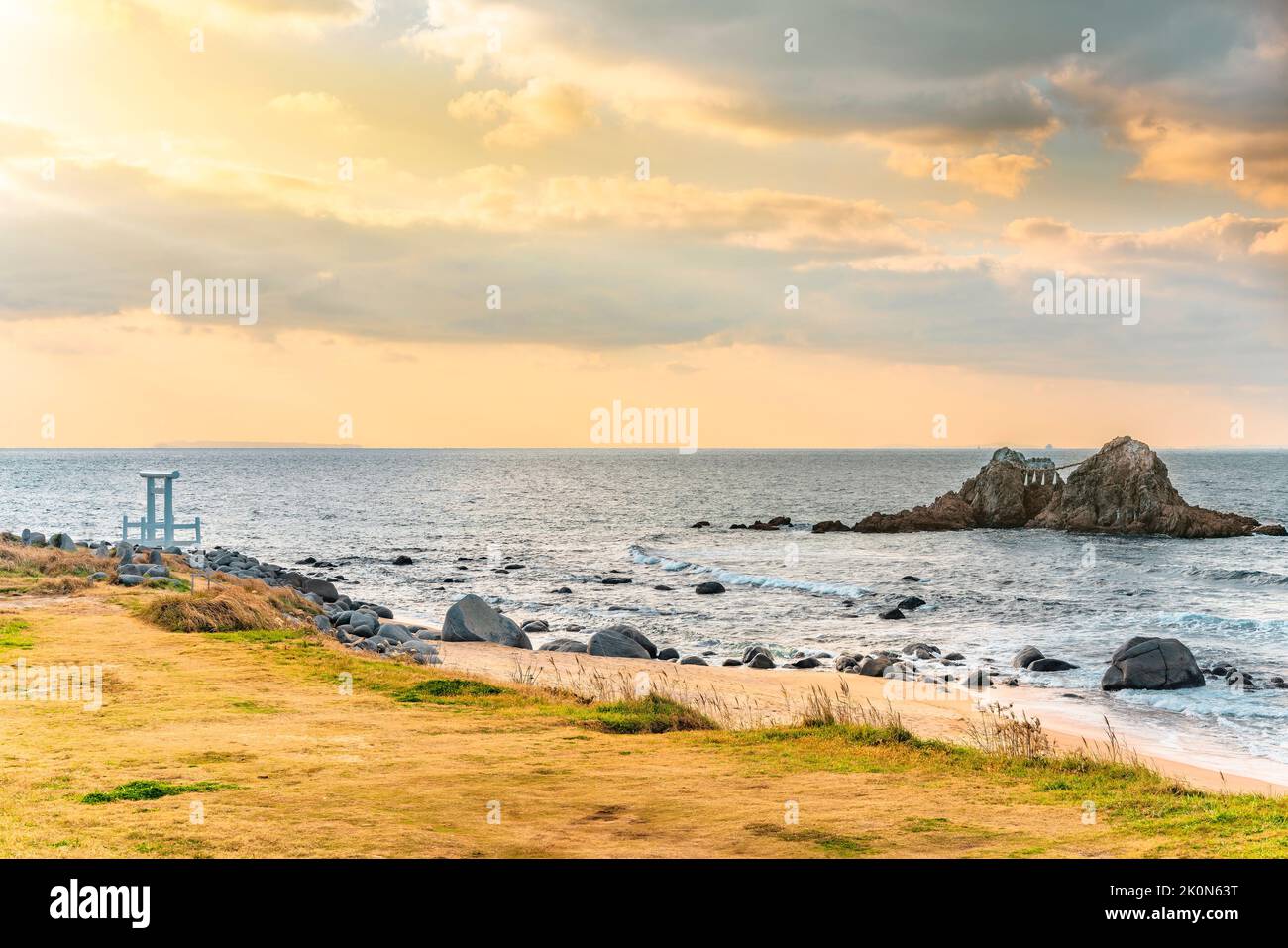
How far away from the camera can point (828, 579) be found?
175ft

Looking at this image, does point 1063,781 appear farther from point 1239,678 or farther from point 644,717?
point 1239,678

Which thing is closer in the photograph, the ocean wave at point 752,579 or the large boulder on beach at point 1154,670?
the large boulder on beach at point 1154,670

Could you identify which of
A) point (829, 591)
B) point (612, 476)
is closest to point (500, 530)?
point (829, 591)

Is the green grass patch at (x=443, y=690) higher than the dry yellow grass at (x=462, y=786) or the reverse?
the reverse

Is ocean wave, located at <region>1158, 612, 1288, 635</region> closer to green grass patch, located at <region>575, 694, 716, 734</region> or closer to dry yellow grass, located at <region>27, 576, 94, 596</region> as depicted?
green grass patch, located at <region>575, 694, 716, 734</region>

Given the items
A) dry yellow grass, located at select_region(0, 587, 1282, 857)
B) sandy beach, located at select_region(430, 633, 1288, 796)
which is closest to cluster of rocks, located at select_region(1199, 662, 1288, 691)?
sandy beach, located at select_region(430, 633, 1288, 796)

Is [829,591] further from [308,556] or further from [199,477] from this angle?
[199,477]

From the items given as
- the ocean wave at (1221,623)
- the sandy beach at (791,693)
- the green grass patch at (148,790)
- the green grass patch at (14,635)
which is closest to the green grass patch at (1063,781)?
the sandy beach at (791,693)

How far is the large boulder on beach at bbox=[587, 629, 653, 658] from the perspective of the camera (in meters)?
32.6

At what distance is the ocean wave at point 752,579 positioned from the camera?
48938 mm

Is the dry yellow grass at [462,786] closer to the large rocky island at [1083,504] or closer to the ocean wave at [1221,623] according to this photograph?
the ocean wave at [1221,623]

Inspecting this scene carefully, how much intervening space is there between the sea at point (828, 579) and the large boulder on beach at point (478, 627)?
2.79m

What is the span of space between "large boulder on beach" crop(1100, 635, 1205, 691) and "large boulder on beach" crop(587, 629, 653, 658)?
13.7 metres
